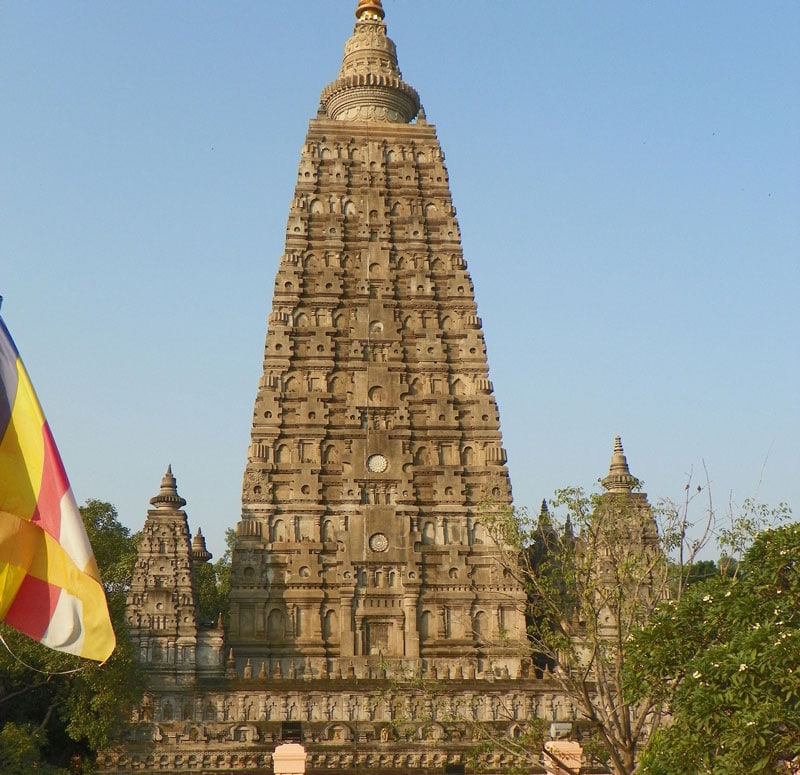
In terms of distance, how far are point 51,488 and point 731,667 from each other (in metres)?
13.5

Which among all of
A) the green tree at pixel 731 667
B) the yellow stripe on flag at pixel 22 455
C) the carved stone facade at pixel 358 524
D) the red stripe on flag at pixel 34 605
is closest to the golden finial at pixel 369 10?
the carved stone facade at pixel 358 524

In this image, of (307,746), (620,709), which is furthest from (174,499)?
(620,709)

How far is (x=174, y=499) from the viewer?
53.3m

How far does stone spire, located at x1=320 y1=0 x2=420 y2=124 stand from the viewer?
67312mm

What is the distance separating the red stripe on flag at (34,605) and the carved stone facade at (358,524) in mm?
35218

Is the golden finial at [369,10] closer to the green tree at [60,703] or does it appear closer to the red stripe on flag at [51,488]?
the green tree at [60,703]

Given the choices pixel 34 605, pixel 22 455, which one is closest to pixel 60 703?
pixel 34 605

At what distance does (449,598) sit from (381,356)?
13.5 metres

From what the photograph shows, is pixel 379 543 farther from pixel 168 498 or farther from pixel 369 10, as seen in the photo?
pixel 369 10

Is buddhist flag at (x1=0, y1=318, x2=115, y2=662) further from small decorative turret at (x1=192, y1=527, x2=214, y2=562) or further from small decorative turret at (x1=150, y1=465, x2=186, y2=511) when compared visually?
small decorative turret at (x1=192, y1=527, x2=214, y2=562)

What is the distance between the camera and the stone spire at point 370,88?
67312 mm

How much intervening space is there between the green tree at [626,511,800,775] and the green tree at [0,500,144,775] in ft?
75.7

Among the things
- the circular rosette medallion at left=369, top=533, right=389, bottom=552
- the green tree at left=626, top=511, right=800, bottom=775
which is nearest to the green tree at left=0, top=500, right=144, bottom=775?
the circular rosette medallion at left=369, top=533, right=389, bottom=552

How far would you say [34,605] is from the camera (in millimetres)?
11906
